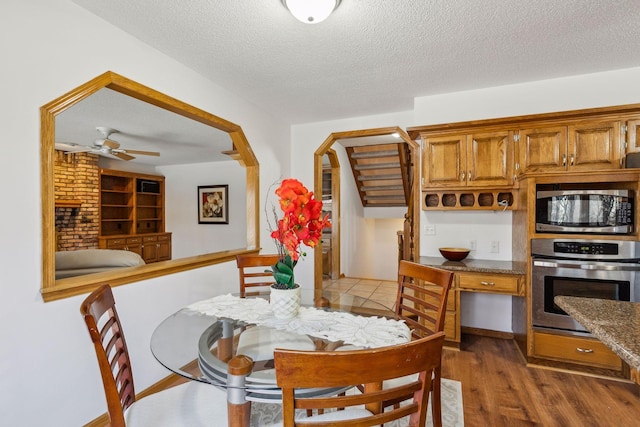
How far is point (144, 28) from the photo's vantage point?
2.08 metres

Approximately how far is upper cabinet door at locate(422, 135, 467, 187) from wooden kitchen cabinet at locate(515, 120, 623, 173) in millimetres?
471

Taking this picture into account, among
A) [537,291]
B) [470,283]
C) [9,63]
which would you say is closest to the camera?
[9,63]

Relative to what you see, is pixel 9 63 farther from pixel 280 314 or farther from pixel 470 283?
pixel 470 283

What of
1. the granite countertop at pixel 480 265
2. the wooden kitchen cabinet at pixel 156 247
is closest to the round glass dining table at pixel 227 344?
the granite countertop at pixel 480 265

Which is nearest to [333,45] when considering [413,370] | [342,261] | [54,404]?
[413,370]

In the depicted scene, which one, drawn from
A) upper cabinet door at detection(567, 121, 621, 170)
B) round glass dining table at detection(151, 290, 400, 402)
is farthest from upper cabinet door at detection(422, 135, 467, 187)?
round glass dining table at detection(151, 290, 400, 402)

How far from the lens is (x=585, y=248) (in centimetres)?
247

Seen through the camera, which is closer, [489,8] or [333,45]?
[489,8]

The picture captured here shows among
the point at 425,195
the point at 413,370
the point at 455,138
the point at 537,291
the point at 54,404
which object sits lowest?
the point at 54,404

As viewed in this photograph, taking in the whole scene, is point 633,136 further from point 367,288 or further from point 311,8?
point 367,288

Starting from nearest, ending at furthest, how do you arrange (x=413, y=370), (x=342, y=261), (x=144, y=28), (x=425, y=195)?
(x=413, y=370) < (x=144, y=28) < (x=425, y=195) < (x=342, y=261)

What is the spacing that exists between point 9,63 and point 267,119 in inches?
95.6

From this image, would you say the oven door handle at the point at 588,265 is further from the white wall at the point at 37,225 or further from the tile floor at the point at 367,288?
the white wall at the point at 37,225

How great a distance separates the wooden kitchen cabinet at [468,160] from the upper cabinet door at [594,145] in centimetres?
46
